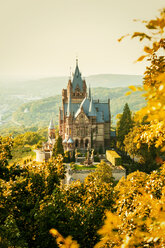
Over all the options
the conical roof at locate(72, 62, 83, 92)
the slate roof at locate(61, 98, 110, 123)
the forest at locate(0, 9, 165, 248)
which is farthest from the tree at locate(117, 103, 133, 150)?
the forest at locate(0, 9, 165, 248)

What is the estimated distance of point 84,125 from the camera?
166 ft

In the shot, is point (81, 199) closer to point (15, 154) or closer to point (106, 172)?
point (106, 172)

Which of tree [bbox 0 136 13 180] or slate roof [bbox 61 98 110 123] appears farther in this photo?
slate roof [bbox 61 98 110 123]

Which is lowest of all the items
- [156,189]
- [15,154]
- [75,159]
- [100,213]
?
[15,154]

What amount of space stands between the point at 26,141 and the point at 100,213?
2652 inches

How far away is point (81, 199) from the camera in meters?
13.1

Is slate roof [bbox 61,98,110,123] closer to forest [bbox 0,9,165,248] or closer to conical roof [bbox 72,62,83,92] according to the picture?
conical roof [bbox 72,62,83,92]

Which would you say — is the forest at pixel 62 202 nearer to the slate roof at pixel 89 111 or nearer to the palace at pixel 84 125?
the palace at pixel 84 125

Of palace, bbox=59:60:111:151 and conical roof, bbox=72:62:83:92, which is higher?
conical roof, bbox=72:62:83:92

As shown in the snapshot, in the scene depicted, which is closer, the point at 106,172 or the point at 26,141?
the point at 106,172

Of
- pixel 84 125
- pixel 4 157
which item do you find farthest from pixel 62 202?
pixel 84 125

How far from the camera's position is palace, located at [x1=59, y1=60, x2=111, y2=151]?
50.4 meters

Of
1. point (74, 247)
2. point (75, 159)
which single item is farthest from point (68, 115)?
point (74, 247)

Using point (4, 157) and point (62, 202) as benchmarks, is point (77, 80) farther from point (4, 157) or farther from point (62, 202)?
point (62, 202)
